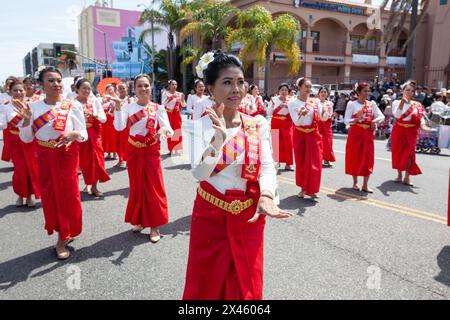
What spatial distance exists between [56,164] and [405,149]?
6493mm

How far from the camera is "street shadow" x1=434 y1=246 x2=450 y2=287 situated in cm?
374

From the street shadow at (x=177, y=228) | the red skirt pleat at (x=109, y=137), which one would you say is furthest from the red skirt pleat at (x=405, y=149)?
the red skirt pleat at (x=109, y=137)

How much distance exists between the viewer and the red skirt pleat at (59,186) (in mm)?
4242

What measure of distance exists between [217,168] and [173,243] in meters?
2.55

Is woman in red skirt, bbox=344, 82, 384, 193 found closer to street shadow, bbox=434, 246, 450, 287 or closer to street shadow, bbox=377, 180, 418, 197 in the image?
street shadow, bbox=377, 180, 418, 197

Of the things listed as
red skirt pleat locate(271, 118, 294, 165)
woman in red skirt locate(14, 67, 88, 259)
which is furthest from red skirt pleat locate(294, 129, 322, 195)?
woman in red skirt locate(14, 67, 88, 259)

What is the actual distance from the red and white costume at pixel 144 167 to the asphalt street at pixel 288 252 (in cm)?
28

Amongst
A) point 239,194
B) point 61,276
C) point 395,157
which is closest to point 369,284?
point 239,194

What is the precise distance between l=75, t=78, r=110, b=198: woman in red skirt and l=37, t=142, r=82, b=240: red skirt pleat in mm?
2330

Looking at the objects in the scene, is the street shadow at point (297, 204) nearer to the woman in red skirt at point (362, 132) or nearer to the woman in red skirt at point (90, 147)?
the woman in red skirt at point (362, 132)

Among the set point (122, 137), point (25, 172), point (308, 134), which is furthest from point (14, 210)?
point (308, 134)

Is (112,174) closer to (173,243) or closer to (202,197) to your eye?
(173,243)

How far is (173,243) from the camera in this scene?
4.66m

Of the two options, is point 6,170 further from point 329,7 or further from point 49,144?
point 329,7
